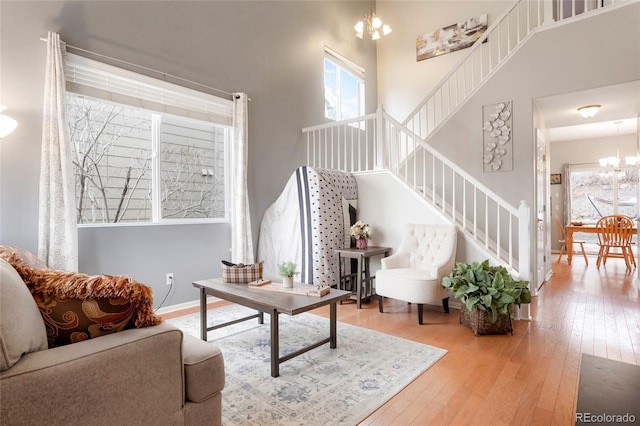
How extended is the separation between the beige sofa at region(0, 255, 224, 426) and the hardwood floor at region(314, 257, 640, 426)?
92cm

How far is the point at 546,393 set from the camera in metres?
1.95

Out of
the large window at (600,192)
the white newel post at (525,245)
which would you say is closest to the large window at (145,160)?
the white newel post at (525,245)

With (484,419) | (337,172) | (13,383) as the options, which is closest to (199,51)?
(337,172)

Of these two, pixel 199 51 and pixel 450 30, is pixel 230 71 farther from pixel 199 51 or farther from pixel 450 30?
pixel 450 30

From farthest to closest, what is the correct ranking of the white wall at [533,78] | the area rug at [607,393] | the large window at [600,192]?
1. the large window at [600,192]
2. the white wall at [533,78]
3. the area rug at [607,393]

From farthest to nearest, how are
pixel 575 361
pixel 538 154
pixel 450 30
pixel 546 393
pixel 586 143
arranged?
pixel 586 143 < pixel 450 30 < pixel 538 154 < pixel 575 361 < pixel 546 393

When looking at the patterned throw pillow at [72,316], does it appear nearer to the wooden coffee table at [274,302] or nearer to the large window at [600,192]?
the wooden coffee table at [274,302]

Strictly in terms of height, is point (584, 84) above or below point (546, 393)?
above

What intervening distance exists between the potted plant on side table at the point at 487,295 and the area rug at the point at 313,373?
1.84ft

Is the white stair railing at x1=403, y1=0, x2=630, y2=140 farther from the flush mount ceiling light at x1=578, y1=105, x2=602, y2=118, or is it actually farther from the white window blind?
the white window blind

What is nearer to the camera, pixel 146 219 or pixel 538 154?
pixel 146 219

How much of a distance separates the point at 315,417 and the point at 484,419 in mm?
863

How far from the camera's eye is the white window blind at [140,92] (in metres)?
3.02

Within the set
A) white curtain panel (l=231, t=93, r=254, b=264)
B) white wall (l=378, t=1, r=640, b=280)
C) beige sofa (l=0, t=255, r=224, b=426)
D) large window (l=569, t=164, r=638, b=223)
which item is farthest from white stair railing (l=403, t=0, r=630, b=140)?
beige sofa (l=0, t=255, r=224, b=426)
